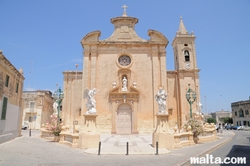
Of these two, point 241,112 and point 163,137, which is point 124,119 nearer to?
point 163,137

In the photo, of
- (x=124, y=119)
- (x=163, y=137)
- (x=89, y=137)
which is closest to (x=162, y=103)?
(x=163, y=137)

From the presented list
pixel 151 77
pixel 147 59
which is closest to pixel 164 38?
pixel 147 59

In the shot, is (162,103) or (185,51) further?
(185,51)

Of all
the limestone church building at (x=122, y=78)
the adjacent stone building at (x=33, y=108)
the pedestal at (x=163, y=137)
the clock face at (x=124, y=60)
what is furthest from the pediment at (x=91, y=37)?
the adjacent stone building at (x=33, y=108)

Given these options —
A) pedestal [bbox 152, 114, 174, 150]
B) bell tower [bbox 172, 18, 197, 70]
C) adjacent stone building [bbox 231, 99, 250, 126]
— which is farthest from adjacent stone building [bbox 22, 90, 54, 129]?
adjacent stone building [bbox 231, 99, 250, 126]

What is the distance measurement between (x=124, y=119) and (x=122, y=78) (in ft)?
15.3

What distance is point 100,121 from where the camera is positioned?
21688 millimetres

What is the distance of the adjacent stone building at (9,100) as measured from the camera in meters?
13.5

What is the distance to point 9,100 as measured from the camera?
592 inches

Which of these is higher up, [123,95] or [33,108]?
[123,95]

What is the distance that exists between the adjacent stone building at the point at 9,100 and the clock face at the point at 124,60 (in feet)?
35.0

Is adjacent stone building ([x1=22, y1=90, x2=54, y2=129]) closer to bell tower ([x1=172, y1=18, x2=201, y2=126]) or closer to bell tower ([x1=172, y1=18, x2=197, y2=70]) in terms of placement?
bell tower ([x1=172, y1=18, x2=201, y2=126])

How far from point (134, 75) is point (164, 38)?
569 centimetres

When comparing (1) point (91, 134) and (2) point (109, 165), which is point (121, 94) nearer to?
(1) point (91, 134)
